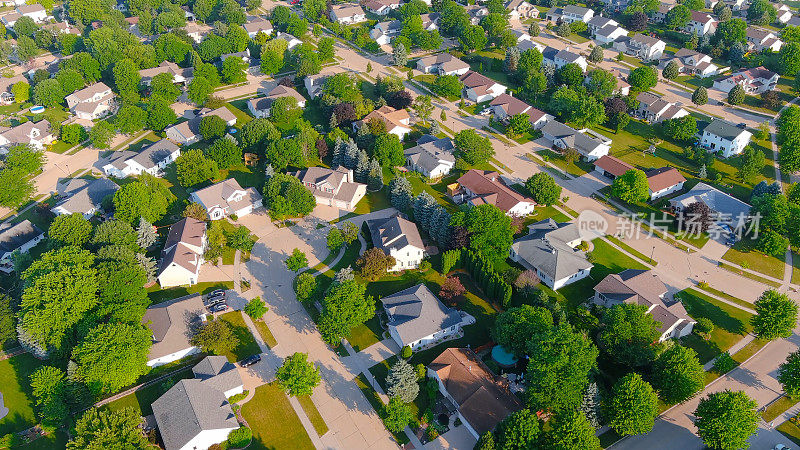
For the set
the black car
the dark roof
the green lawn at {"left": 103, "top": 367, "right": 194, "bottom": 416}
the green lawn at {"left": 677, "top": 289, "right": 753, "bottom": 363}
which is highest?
the green lawn at {"left": 677, "top": 289, "right": 753, "bottom": 363}

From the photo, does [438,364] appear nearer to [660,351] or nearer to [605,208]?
[660,351]

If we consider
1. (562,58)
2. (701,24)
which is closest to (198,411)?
(562,58)

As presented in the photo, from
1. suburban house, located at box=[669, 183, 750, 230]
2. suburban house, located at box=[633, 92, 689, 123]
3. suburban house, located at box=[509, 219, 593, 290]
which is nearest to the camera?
suburban house, located at box=[509, 219, 593, 290]

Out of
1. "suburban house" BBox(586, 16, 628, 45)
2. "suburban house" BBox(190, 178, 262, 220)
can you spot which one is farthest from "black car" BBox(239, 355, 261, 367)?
"suburban house" BBox(586, 16, 628, 45)

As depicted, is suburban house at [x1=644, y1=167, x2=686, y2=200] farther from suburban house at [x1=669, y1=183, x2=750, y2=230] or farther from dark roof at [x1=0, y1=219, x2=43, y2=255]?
dark roof at [x1=0, y1=219, x2=43, y2=255]

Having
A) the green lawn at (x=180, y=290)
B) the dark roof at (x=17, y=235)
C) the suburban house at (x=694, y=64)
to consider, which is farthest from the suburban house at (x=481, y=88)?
the dark roof at (x=17, y=235)

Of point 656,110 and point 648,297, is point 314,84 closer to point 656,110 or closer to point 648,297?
point 656,110
